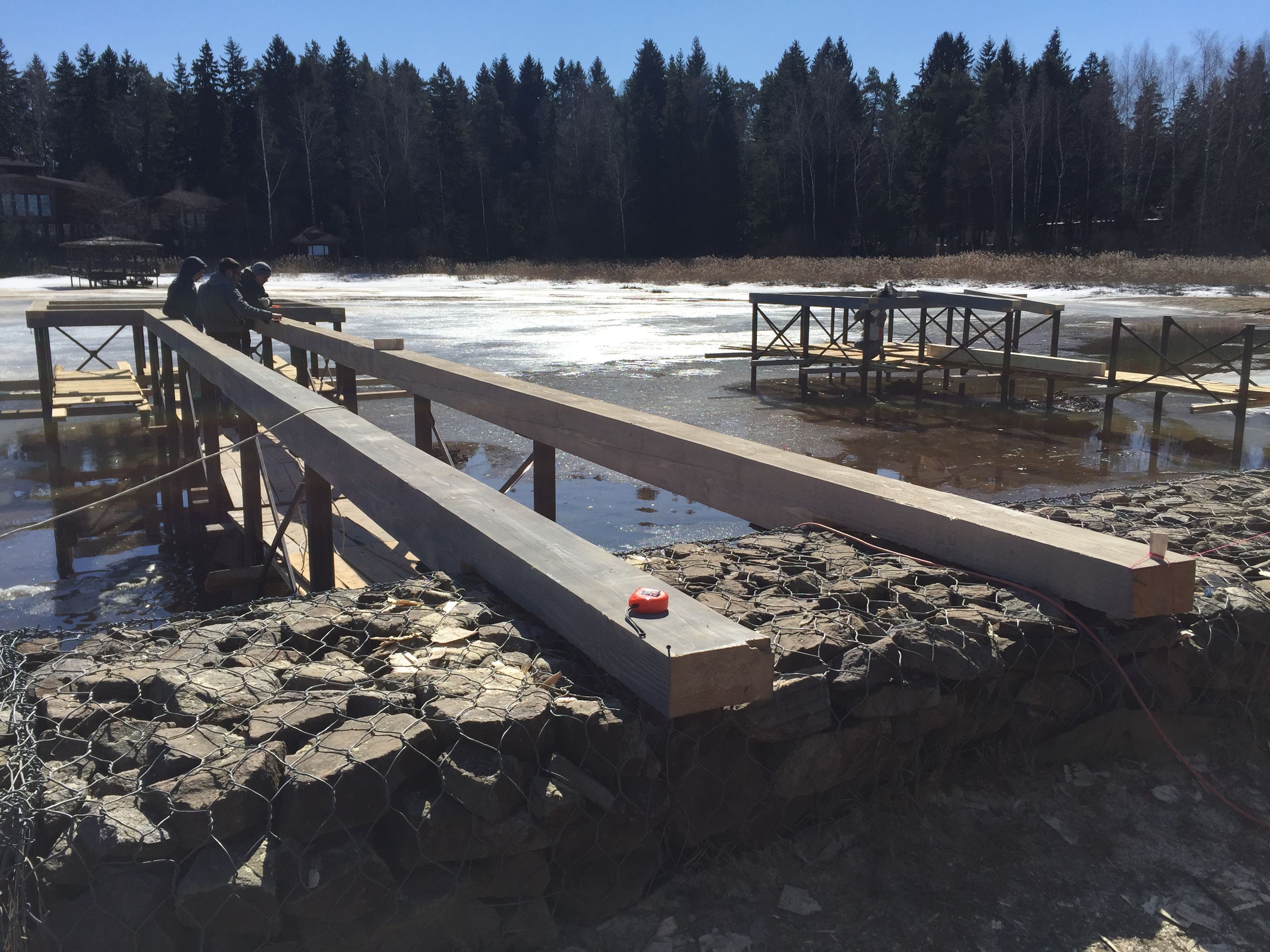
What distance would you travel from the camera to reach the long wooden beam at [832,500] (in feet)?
10.0

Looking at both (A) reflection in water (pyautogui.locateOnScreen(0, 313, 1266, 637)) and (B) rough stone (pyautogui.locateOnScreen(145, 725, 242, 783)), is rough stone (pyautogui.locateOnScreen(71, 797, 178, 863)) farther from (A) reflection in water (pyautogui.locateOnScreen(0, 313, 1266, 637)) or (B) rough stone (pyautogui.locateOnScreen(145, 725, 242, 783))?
(A) reflection in water (pyautogui.locateOnScreen(0, 313, 1266, 637))

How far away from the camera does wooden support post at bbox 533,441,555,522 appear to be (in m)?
5.95

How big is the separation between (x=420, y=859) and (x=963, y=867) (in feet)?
4.54

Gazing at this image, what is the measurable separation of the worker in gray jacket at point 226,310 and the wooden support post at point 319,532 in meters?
4.68

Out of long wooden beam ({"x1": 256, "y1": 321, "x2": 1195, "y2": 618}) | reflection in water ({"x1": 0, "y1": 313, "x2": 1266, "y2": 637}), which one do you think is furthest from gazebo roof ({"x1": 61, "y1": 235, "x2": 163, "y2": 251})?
long wooden beam ({"x1": 256, "y1": 321, "x2": 1195, "y2": 618})

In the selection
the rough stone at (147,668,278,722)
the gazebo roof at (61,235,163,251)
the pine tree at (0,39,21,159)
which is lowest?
the rough stone at (147,668,278,722)

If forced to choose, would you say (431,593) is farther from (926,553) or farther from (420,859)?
(926,553)

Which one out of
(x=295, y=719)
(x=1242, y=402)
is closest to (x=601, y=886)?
(x=295, y=719)

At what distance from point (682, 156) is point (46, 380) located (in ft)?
194

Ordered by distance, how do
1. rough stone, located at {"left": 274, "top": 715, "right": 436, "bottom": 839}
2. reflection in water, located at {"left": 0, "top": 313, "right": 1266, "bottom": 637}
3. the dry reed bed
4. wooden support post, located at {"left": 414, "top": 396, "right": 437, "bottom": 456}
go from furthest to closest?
the dry reed bed
wooden support post, located at {"left": 414, "top": 396, "right": 437, "bottom": 456}
reflection in water, located at {"left": 0, "top": 313, "right": 1266, "bottom": 637}
rough stone, located at {"left": 274, "top": 715, "right": 436, "bottom": 839}

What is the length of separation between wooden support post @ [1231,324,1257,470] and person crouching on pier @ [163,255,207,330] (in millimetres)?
10845

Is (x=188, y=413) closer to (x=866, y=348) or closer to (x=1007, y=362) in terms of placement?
(x=866, y=348)

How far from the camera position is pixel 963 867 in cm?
266

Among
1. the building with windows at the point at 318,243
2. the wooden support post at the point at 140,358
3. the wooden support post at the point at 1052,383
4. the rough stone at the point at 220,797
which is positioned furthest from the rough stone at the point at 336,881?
the building with windows at the point at 318,243
